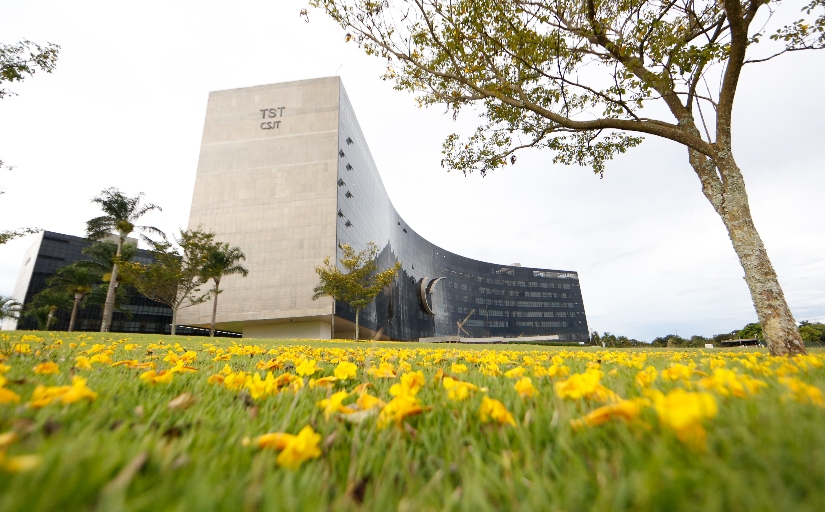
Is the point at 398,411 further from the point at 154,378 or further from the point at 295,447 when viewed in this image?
the point at 154,378

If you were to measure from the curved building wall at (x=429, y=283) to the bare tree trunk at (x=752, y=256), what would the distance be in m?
22.0

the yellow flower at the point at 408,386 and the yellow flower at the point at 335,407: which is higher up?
the yellow flower at the point at 408,386

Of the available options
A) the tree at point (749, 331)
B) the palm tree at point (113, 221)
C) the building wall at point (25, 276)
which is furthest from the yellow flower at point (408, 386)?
the building wall at point (25, 276)

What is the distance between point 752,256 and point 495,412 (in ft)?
21.6

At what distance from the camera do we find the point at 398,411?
1.17 m

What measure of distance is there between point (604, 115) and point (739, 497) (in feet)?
27.9

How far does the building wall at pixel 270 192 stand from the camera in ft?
128

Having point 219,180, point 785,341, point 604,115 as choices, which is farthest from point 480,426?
point 219,180

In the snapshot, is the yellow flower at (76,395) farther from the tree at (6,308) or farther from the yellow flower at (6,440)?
the tree at (6,308)

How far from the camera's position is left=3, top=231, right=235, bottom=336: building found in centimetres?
5738

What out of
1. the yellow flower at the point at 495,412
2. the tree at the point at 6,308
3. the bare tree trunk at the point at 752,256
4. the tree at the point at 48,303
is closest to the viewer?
the yellow flower at the point at 495,412

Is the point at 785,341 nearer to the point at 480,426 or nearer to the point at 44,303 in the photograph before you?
the point at 480,426

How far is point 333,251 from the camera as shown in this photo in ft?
129

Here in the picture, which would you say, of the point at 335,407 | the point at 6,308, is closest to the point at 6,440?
the point at 335,407
